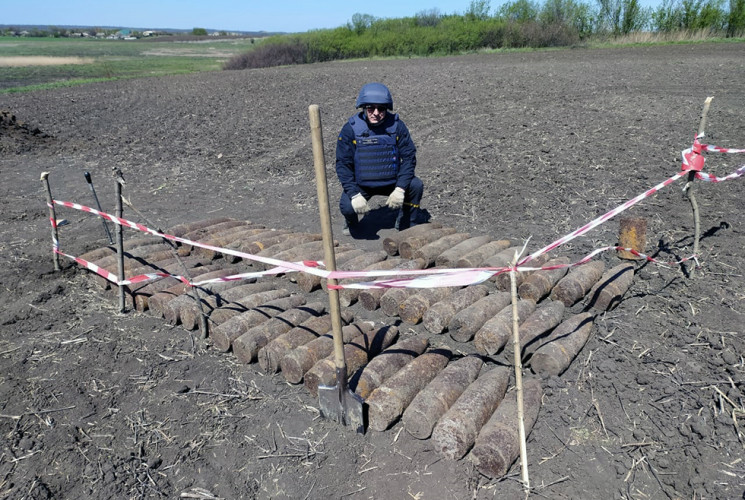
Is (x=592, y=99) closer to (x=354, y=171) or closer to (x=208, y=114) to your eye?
(x=354, y=171)

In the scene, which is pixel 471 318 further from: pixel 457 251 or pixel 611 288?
pixel 611 288

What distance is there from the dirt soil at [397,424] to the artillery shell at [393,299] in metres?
1.50

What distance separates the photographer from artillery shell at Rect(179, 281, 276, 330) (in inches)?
211

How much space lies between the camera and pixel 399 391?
4039mm

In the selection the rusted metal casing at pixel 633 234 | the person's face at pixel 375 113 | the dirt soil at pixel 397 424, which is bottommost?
the dirt soil at pixel 397 424

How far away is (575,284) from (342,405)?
2.95 meters

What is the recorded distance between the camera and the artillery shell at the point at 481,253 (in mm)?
5992

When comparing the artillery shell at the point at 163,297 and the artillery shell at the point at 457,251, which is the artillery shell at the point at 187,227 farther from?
the artillery shell at the point at 457,251

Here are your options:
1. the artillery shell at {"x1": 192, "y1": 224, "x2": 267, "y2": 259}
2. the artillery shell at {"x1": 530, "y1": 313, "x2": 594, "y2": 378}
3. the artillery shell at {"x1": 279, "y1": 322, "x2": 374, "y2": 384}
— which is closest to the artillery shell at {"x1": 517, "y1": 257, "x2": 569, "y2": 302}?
the artillery shell at {"x1": 530, "y1": 313, "x2": 594, "y2": 378}

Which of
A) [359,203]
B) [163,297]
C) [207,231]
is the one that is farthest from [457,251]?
[207,231]

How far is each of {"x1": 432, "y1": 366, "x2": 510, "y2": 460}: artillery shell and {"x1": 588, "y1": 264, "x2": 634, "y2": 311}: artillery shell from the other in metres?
1.80

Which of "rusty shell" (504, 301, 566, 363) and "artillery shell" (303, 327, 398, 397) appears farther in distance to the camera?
"rusty shell" (504, 301, 566, 363)

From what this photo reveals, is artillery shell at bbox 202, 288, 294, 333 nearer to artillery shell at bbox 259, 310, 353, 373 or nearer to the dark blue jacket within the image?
artillery shell at bbox 259, 310, 353, 373

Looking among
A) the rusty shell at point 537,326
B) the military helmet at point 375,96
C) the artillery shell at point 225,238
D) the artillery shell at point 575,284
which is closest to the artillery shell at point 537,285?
the artillery shell at point 575,284
